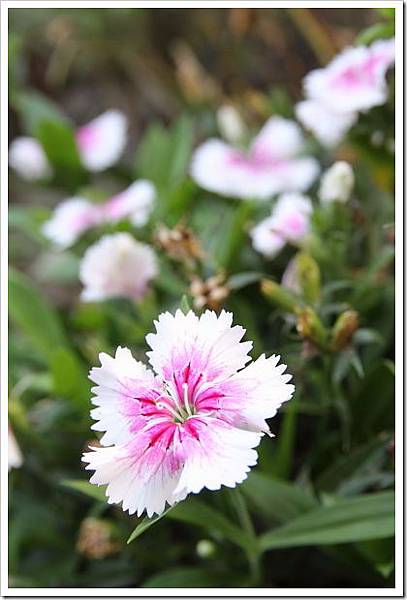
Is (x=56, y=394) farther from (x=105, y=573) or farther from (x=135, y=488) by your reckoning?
(x=135, y=488)

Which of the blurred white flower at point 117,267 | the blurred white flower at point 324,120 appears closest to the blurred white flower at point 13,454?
the blurred white flower at point 117,267

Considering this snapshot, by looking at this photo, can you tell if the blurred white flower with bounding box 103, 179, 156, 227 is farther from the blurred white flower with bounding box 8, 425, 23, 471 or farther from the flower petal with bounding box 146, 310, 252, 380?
the flower petal with bounding box 146, 310, 252, 380

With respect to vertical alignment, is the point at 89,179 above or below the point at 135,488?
above

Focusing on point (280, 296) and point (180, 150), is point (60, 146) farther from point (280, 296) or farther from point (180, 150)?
point (280, 296)

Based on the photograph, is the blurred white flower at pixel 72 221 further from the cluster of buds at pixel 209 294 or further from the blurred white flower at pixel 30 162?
the cluster of buds at pixel 209 294

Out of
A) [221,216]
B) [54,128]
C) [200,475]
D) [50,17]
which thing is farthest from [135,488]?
[50,17]

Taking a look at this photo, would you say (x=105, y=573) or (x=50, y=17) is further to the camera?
(x=50, y=17)

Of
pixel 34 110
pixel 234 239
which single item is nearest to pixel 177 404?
pixel 234 239
